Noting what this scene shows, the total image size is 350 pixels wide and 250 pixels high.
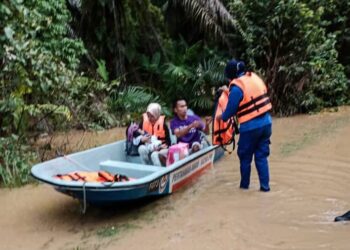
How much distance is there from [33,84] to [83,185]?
10.8ft

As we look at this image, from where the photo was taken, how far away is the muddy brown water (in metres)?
5.95

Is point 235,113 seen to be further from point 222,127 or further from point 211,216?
point 211,216

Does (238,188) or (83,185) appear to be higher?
(83,185)

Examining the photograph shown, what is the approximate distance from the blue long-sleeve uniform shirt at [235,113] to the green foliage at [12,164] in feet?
10.3

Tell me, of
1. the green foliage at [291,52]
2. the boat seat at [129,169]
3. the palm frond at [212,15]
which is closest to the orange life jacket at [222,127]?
the boat seat at [129,169]

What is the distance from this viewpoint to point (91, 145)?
11.0 metres

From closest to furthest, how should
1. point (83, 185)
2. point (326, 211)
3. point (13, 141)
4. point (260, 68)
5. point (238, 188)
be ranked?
1. point (83, 185)
2. point (326, 211)
3. point (238, 188)
4. point (13, 141)
5. point (260, 68)

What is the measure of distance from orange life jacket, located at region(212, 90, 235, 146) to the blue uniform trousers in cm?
73

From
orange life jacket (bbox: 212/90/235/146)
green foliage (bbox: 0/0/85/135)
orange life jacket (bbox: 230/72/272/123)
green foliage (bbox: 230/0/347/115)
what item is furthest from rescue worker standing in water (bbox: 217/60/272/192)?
green foliage (bbox: 230/0/347/115)

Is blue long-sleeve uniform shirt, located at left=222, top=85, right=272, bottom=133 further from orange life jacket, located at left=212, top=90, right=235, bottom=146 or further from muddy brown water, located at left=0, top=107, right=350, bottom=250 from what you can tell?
muddy brown water, located at left=0, top=107, right=350, bottom=250

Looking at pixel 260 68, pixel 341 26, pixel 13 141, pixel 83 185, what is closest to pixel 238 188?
pixel 83 185

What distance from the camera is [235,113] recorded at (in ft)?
23.7

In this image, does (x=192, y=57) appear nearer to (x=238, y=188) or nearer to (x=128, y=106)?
(x=128, y=106)

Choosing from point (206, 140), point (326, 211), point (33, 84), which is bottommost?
point (326, 211)
